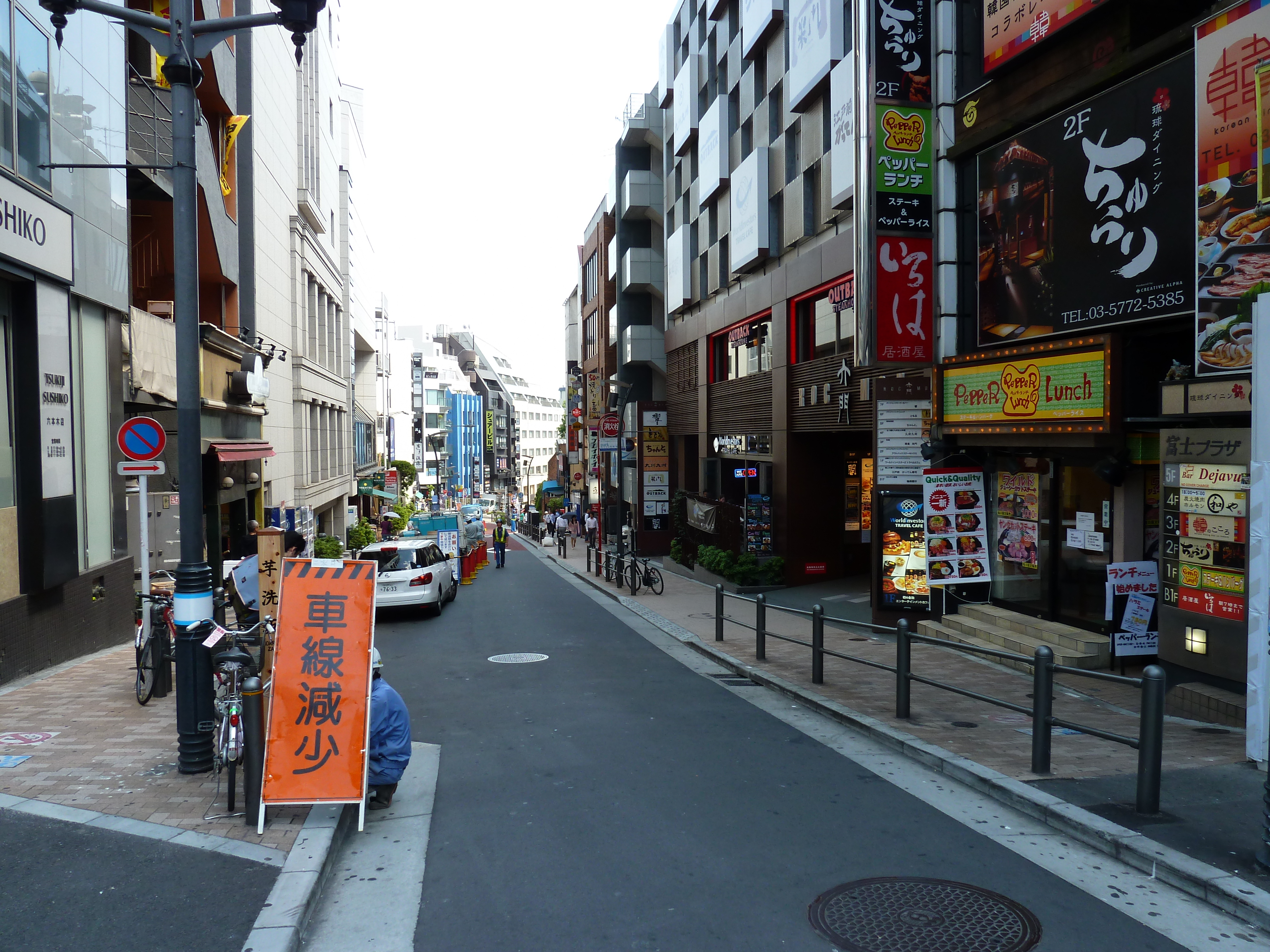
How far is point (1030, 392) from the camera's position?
1227 cm

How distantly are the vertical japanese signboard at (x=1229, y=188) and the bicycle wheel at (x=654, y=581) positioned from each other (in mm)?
16068

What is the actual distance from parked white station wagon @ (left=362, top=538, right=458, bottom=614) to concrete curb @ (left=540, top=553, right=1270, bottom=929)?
10523 mm

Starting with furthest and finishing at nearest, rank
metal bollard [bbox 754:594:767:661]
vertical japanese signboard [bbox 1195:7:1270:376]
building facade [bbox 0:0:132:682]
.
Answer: metal bollard [bbox 754:594:767:661] < building facade [bbox 0:0:132:682] < vertical japanese signboard [bbox 1195:7:1270:376]

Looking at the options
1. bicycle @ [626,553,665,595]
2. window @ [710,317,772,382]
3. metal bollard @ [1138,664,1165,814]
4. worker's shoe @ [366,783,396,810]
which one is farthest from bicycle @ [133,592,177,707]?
window @ [710,317,772,382]

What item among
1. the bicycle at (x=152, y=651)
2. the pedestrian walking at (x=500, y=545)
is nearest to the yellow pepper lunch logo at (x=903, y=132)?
the bicycle at (x=152, y=651)

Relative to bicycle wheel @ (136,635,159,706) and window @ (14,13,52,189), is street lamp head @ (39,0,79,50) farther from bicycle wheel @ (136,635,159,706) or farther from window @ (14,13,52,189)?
bicycle wheel @ (136,635,159,706)

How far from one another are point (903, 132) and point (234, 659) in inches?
492

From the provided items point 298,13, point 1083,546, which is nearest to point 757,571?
point 1083,546

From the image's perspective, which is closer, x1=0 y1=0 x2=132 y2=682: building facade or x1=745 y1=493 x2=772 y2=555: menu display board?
x1=0 y1=0 x2=132 y2=682: building facade

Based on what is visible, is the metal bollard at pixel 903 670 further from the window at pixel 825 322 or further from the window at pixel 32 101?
the window at pixel 32 101

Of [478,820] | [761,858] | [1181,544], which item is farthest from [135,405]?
[1181,544]

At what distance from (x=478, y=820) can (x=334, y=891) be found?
53.4 inches

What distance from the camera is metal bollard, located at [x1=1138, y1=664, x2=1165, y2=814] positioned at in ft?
20.4

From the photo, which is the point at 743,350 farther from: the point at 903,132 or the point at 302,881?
the point at 302,881
